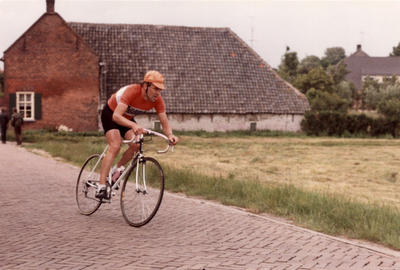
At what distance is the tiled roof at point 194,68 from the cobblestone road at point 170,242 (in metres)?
25.0

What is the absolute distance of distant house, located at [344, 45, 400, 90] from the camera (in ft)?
338

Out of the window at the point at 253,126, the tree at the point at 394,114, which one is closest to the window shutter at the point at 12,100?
the window at the point at 253,126

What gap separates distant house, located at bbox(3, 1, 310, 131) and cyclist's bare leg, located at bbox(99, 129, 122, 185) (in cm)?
2486

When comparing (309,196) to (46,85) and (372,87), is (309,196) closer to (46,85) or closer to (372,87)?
(46,85)

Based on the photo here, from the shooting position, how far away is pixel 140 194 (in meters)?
6.68

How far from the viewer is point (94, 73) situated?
31.1m

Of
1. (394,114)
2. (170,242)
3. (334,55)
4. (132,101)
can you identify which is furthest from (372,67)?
(170,242)

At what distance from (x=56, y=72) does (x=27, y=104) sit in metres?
2.53

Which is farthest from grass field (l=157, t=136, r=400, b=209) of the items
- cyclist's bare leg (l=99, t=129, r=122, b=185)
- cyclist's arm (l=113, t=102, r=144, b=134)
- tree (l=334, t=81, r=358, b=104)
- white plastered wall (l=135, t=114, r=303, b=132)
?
tree (l=334, t=81, r=358, b=104)

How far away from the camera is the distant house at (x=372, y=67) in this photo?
338 ft

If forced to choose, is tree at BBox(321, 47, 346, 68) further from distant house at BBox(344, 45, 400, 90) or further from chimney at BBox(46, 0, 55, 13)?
chimney at BBox(46, 0, 55, 13)

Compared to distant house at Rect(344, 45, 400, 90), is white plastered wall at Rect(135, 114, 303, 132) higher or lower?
lower

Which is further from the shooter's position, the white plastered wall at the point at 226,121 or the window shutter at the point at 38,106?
the white plastered wall at the point at 226,121

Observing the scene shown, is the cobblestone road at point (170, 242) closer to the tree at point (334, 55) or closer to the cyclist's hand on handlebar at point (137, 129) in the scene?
the cyclist's hand on handlebar at point (137, 129)
